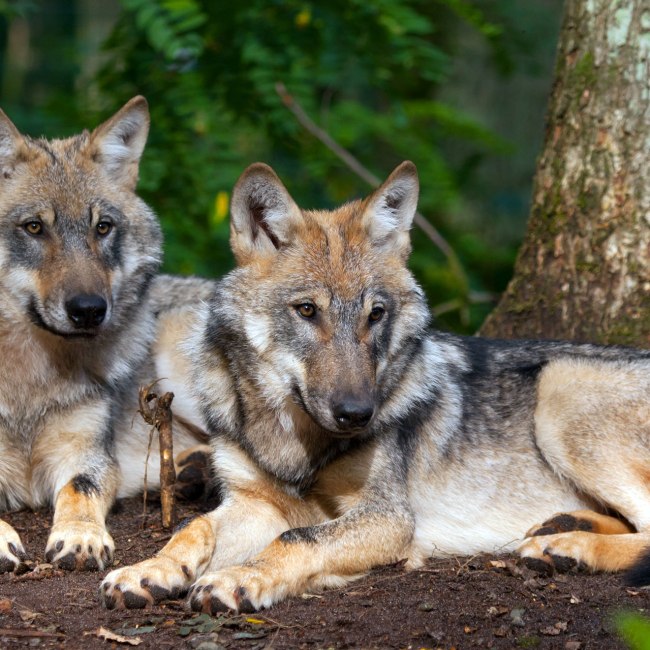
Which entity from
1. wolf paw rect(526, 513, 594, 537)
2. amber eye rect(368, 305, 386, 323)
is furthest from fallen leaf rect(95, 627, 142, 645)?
wolf paw rect(526, 513, 594, 537)

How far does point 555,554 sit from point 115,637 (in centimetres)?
223

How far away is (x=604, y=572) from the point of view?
4.53 meters

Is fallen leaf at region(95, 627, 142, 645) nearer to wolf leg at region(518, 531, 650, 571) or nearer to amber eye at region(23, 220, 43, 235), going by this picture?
wolf leg at region(518, 531, 650, 571)

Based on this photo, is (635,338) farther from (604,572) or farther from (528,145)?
(528,145)

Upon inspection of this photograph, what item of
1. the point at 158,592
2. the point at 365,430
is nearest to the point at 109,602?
the point at 158,592

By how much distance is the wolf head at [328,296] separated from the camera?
4344 millimetres

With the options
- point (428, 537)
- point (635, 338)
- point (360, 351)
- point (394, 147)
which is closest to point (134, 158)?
point (360, 351)

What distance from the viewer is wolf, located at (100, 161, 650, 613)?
4.32 metres

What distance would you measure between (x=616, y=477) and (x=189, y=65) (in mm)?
5967

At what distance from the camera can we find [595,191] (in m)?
6.27

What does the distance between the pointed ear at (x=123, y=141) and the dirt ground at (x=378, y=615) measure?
2741 millimetres

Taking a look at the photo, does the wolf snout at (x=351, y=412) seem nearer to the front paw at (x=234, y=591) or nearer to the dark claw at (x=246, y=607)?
the front paw at (x=234, y=591)

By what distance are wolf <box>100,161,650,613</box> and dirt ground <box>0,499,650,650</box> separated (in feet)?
0.52

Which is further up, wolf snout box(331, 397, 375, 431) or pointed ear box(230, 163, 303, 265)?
pointed ear box(230, 163, 303, 265)
